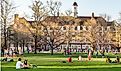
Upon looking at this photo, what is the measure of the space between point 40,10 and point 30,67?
43039 mm

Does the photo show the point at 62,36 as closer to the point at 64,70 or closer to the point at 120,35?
the point at 120,35

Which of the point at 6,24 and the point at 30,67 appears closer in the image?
the point at 30,67

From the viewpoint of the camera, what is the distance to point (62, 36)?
270ft

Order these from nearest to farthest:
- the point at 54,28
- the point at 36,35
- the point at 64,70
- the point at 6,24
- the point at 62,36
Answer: the point at 64,70 < the point at 6,24 < the point at 36,35 < the point at 54,28 < the point at 62,36

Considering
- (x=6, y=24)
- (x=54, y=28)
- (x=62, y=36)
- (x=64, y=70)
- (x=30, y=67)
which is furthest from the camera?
(x=62, y=36)

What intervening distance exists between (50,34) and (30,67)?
145 feet

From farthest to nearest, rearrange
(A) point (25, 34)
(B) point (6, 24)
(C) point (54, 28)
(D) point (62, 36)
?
1. (A) point (25, 34)
2. (D) point (62, 36)
3. (C) point (54, 28)
4. (B) point (6, 24)

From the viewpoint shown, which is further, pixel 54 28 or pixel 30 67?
pixel 54 28

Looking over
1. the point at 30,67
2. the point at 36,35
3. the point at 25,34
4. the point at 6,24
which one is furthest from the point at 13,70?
the point at 25,34

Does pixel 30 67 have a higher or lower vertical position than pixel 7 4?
lower

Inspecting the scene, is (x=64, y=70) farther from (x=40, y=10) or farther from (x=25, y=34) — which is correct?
(x=25, y=34)

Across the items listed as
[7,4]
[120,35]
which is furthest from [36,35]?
[120,35]

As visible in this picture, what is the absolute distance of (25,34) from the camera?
88.0 m

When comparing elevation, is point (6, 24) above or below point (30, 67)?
above
